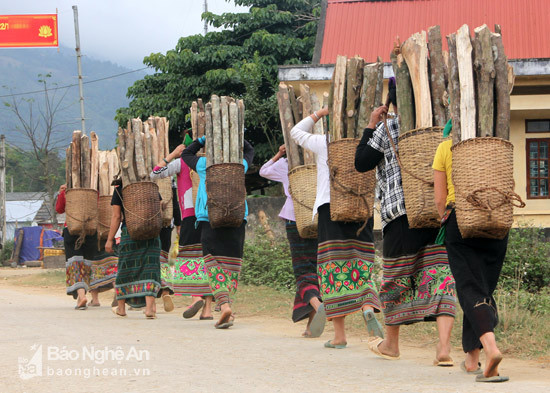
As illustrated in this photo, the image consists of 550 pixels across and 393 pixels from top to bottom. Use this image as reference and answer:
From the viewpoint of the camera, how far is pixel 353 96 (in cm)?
741

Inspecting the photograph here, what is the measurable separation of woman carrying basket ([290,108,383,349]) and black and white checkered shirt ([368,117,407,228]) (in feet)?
2.66

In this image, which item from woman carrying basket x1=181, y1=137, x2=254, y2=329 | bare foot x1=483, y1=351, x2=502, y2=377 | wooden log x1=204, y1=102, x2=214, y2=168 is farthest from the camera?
wooden log x1=204, y1=102, x2=214, y2=168

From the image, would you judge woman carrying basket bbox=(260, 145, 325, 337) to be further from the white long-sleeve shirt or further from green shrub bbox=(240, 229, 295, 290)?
green shrub bbox=(240, 229, 295, 290)

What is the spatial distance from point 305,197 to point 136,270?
11.2 ft

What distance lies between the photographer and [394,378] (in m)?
5.68

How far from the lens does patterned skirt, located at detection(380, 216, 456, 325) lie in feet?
20.6

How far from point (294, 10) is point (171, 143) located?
18.4 ft

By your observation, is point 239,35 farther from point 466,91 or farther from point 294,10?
point 466,91

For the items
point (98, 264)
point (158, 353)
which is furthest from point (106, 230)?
point (158, 353)

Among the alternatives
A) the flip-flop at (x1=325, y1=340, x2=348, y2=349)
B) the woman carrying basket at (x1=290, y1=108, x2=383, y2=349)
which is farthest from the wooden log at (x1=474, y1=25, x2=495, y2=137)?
the flip-flop at (x1=325, y1=340, x2=348, y2=349)

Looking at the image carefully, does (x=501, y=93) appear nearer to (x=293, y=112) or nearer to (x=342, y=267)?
(x=342, y=267)

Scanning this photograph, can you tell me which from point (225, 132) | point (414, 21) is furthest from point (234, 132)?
point (414, 21)

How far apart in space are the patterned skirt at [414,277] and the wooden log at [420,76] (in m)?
0.75

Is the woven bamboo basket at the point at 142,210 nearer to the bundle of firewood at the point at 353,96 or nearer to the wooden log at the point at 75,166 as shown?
the wooden log at the point at 75,166
